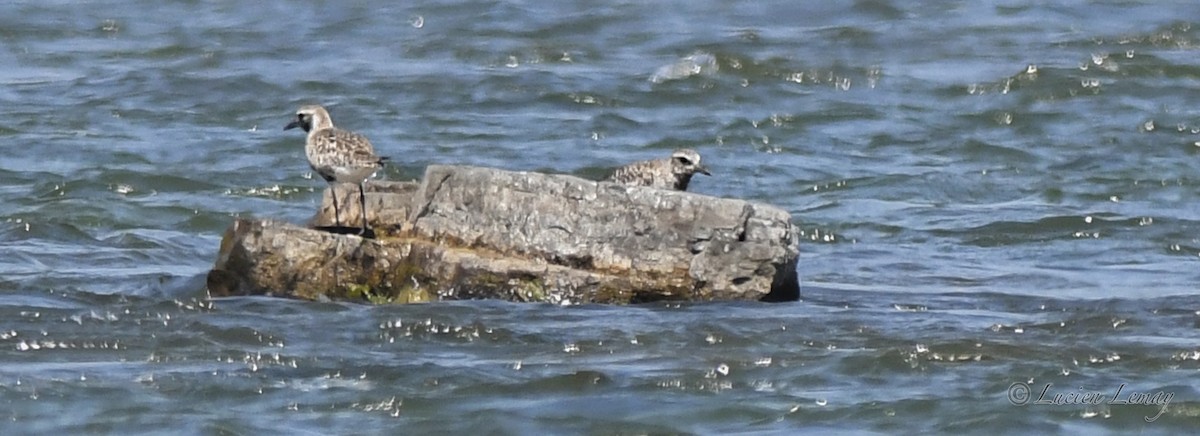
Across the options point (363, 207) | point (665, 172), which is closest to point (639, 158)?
point (665, 172)

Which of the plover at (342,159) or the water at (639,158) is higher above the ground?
the plover at (342,159)

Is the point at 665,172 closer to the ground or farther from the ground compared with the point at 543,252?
closer to the ground

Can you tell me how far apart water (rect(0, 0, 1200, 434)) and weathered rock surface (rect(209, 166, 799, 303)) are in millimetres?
181

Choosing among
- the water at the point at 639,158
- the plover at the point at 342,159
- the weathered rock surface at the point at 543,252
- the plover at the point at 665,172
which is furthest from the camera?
the plover at the point at 665,172

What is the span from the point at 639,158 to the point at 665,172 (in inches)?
135

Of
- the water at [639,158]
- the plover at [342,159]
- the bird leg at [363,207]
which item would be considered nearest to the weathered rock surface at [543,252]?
the water at [639,158]

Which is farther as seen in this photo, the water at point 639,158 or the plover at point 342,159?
the plover at point 342,159

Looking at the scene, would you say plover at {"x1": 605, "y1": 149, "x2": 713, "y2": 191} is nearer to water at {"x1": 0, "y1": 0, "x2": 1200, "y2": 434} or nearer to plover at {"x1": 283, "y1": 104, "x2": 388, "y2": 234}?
water at {"x1": 0, "y1": 0, "x2": 1200, "y2": 434}

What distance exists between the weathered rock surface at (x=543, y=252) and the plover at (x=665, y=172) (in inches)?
80.2

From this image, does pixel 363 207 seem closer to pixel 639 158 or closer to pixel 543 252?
pixel 543 252

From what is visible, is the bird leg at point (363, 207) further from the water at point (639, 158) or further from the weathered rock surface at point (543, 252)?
A: the water at point (639, 158)

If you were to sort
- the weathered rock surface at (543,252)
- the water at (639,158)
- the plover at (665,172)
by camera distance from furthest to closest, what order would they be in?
1. the plover at (665,172)
2. the weathered rock surface at (543,252)
3. the water at (639,158)

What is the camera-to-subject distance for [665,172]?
1209cm

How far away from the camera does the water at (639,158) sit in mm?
7898
